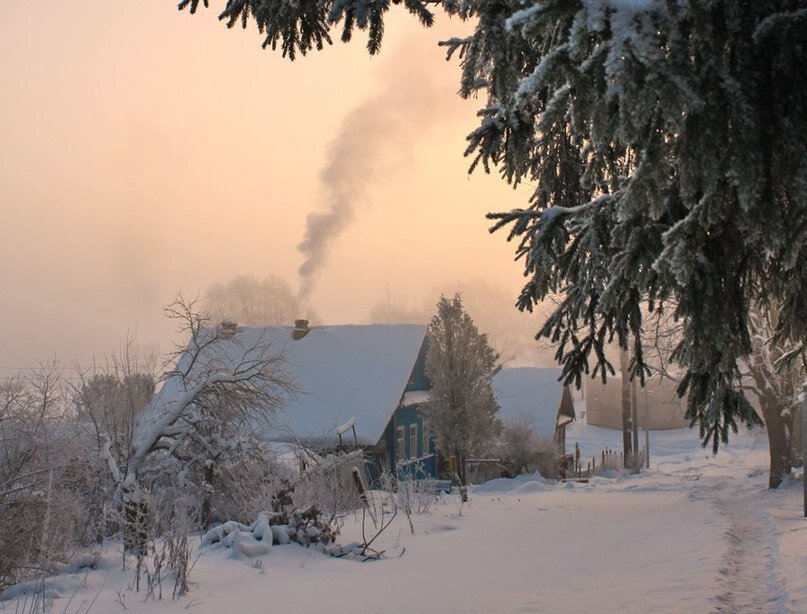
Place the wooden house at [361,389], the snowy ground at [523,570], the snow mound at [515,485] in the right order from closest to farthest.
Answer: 1. the snowy ground at [523,570]
2. the snow mound at [515,485]
3. the wooden house at [361,389]

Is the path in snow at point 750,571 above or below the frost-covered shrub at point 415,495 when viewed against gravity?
below

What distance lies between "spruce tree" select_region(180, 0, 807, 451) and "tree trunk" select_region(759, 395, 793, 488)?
19.3 meters

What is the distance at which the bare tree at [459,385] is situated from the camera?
26.0 metres

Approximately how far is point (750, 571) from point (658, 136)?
8.39 m

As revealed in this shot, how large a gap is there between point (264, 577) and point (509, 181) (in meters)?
5.74

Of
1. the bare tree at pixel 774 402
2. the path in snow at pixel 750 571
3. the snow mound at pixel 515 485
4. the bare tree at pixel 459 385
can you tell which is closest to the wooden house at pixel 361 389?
the bare tree at pixel 459 385

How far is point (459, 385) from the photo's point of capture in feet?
85.3

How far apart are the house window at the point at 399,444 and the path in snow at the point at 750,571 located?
13218 mm

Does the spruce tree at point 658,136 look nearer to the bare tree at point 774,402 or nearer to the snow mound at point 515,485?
the bare tree at point 774,402

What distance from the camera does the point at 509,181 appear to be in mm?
6559

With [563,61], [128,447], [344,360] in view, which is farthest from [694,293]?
[344,360]

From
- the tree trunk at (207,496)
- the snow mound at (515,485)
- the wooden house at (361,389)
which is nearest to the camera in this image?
the tree trunk at (207,496)

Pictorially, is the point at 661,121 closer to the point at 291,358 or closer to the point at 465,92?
the point at 465,92

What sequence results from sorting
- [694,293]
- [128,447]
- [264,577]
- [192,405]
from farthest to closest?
[192,405], [128,447], [264,577], [694,293]
